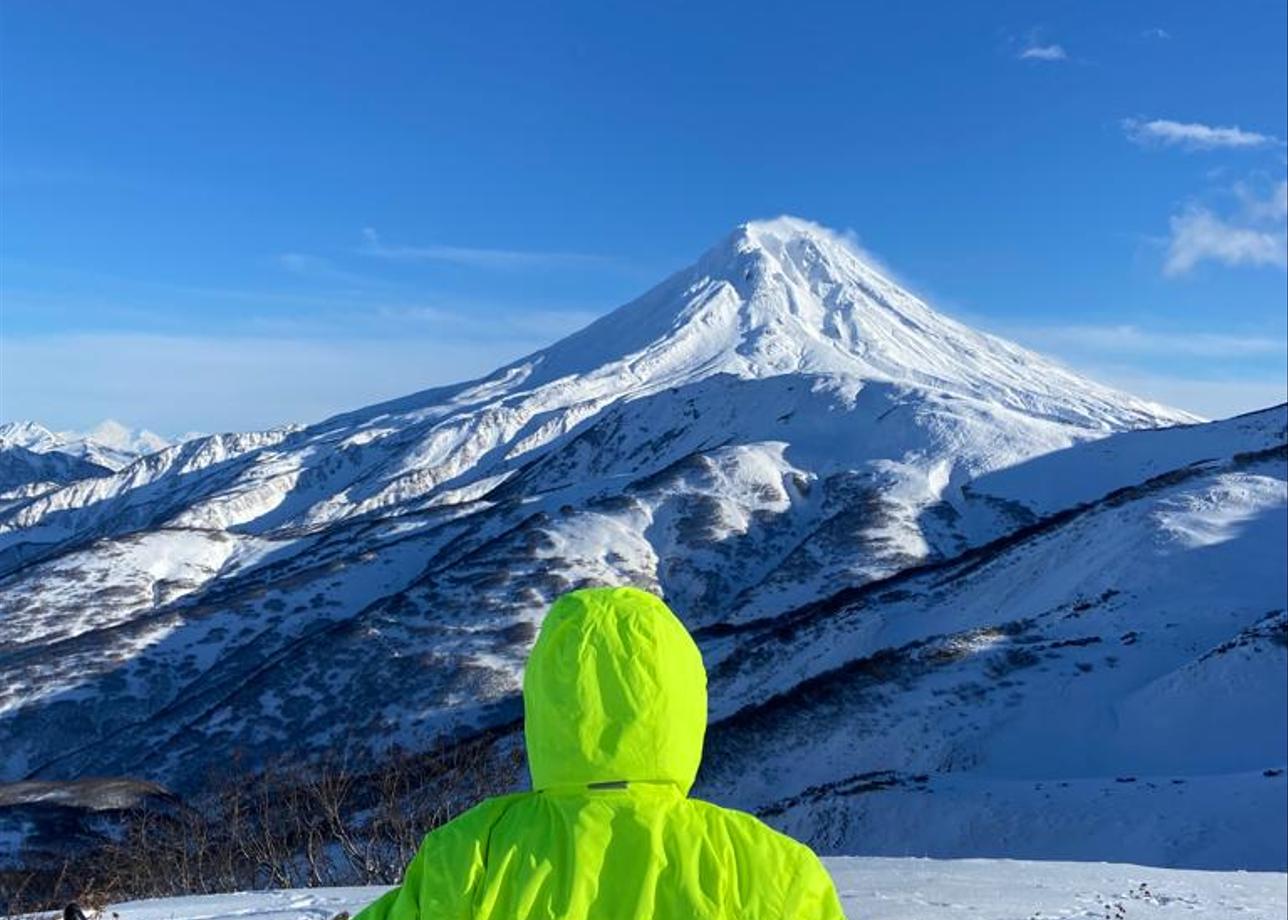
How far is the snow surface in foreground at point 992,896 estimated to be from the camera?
13.8 meters

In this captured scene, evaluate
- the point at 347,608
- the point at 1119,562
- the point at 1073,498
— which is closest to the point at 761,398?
the point at 1073,498

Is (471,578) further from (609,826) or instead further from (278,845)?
(609,826)

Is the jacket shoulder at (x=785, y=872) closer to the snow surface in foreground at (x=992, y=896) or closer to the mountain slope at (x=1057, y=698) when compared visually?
the snow surface in foreground at (x=992, y=896)

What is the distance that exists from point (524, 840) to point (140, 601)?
13314 centimetres

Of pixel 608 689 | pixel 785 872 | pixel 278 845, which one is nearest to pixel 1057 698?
pixel 278 845

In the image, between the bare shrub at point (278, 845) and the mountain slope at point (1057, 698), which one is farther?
the mountain slope at point (1057, 698)

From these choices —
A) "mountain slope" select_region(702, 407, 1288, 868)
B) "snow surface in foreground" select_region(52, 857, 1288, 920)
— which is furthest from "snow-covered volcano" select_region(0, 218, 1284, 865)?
"snow surface in foreground" select_region(52, 857, 1288, 920)

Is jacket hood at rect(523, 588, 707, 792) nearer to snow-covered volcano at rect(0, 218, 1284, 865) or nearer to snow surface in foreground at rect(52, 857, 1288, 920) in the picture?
snow surface in foreground at rect(52, 857, 1288, 920)

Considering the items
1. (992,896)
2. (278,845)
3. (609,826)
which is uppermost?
(609,826)

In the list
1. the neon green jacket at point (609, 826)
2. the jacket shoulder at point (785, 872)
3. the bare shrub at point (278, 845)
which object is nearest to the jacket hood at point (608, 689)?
the neon green jacket at point (609, 826)

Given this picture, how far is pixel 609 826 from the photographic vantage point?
3.50 metres

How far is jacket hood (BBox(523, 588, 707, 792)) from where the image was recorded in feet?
11.5

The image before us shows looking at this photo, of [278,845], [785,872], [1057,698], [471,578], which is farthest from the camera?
[471,578]

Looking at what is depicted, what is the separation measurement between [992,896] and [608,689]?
13613mm
